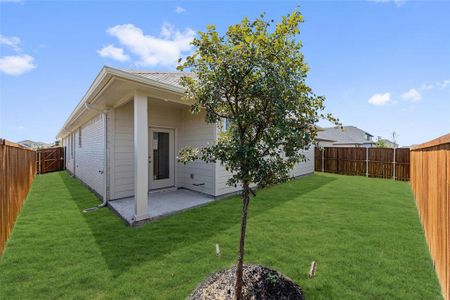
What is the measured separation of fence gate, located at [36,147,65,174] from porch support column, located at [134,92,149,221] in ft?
47.4

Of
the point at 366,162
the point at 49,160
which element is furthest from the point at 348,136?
the point at 49,160

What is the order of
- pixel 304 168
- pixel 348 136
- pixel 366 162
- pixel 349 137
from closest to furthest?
1. pixel 304 168
2. pixel 366 162
3. pixel 349 137
4. pixel 348 136

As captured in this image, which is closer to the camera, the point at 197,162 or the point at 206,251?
the point at 206,251

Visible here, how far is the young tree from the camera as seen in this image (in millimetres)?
1907

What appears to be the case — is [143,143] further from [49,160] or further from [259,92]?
[49,160]

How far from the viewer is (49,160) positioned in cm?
1553

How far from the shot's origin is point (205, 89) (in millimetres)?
2115

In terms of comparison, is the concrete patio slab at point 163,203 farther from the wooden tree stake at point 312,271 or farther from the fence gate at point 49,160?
the fence gate at point 49,160

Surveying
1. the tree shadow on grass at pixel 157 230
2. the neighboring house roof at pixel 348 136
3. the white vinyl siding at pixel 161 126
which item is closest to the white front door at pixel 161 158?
the white vinyl siding at pixel 161 126

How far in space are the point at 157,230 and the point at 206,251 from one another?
1373 millimetres

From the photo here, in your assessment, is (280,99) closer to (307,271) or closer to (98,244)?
(307,271)

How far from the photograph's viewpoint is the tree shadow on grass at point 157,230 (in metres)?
3.31

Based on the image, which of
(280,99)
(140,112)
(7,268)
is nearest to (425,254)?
(280,99)

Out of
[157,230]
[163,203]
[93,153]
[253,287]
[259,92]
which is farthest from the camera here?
[93,153]
